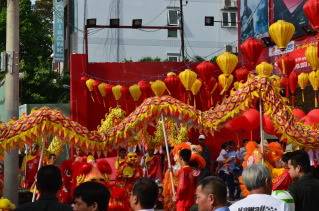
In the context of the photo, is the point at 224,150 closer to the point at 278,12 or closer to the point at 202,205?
the point at 278,12

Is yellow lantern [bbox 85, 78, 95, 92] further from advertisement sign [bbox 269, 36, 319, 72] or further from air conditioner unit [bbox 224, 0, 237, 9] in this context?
air conditioner unit [bbox 224, 0, 237, 9]

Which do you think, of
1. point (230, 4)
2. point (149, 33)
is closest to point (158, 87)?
point (149, 33)

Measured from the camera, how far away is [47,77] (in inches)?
1073

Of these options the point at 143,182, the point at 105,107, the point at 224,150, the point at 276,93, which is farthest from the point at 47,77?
the point at 143,182

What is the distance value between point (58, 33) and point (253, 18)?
15.4m

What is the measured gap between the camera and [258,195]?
4.24 meters

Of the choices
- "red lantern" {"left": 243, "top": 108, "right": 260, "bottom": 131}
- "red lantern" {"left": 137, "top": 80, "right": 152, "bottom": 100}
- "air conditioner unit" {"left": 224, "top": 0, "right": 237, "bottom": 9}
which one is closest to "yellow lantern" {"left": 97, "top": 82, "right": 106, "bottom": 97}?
"red lantern" {"left": 137, "top": 80, "right": 152, "bottom": 100}

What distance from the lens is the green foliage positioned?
26766 millimetres

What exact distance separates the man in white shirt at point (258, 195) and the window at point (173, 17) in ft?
99.9

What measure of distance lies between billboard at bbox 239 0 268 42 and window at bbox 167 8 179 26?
12.5m

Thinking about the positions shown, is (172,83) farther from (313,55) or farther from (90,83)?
(313,55)

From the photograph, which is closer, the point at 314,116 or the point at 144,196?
the point at 144,196

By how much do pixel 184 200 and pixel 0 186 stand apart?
352 centimetres

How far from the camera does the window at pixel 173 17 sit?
34.4 meters
